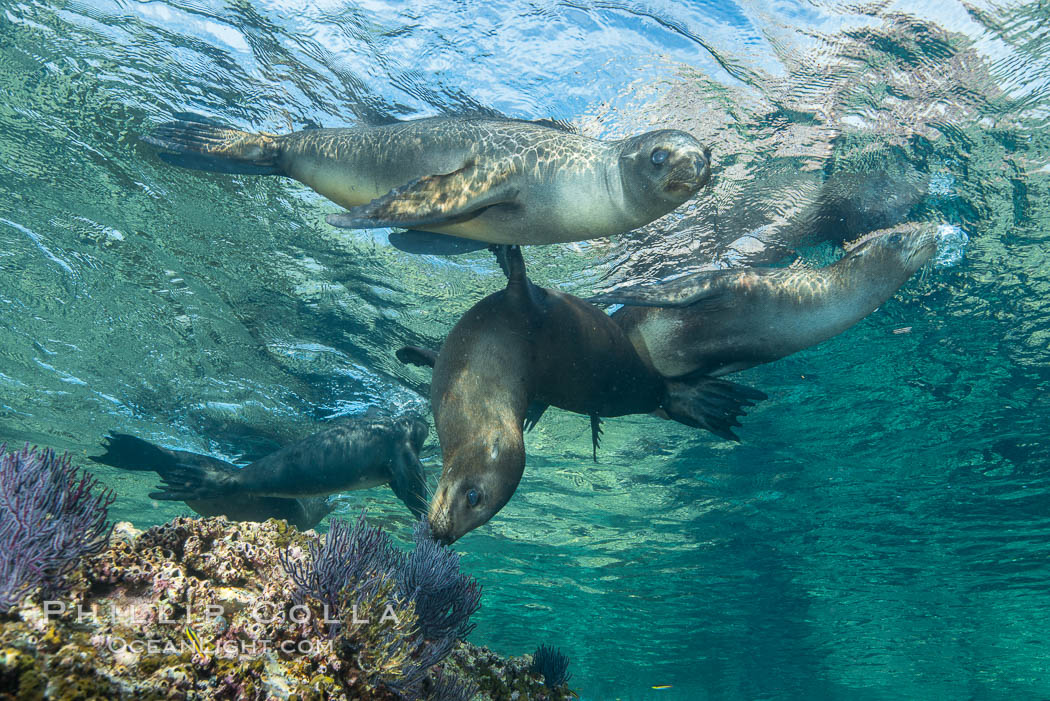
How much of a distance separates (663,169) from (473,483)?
221cm

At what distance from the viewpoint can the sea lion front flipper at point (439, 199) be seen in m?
3.19

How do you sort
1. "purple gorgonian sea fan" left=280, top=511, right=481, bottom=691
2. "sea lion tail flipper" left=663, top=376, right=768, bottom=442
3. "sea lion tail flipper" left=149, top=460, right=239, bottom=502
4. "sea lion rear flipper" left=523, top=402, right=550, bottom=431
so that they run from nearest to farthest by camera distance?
"purple gorgonian sea fan" left=280, top=511, right=481, bottom=691, "sea lion rear flipper" left=523, top=402, right=550, bottom=431, "sea lion tail flipper" left=663, top=376, right=768, bottom=442, "sea lion tail flipper" left=149, top=460, right=239, bottom=502

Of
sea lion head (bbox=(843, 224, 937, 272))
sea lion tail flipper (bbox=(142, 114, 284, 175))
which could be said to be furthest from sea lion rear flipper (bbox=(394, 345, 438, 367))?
sea lion head (bbox=(843, 224, 937, 272))

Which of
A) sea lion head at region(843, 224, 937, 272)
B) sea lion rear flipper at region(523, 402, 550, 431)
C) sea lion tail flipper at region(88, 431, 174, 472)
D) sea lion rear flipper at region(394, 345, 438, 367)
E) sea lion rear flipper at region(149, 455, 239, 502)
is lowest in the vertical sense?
sea lion rear flipper at region(149, 455, 239, 502)

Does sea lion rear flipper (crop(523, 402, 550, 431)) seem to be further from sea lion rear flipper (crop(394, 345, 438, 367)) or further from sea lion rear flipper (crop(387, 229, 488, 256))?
sea lion rear flipper (crop(387, 229, 488, 256))

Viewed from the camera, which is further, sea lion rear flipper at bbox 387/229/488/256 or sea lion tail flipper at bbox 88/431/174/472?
sea lion tail flipper at bbox 88/431/174/472

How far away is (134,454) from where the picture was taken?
8414mm

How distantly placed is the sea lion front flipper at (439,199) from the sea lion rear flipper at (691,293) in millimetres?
1196

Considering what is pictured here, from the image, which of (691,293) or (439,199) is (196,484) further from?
(691,293)

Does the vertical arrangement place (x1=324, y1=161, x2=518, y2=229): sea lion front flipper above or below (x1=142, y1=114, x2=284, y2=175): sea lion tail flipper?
below

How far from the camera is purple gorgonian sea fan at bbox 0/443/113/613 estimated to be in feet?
5.97

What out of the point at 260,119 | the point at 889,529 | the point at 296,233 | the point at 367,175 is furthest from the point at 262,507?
the point at 889,529

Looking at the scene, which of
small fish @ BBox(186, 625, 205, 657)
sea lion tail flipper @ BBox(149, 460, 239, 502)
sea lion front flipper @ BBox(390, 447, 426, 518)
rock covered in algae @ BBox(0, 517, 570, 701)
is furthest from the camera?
sea lion tail flipper @ BBox(149, 460, 239, 502)

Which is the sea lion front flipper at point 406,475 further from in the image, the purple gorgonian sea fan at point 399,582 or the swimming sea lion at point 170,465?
the purple gorgonian sea fan at point 399,582
